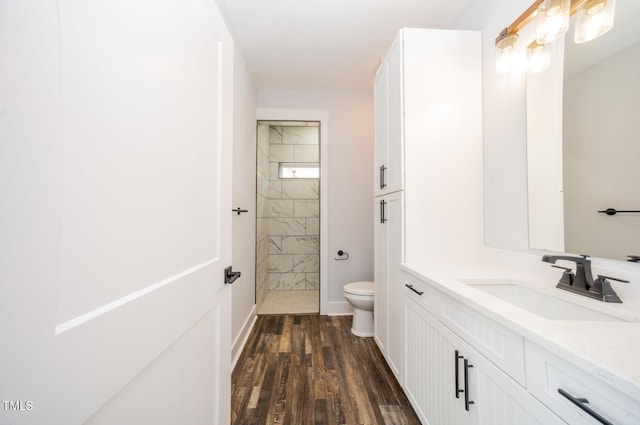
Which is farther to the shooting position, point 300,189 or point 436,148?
point 300,189

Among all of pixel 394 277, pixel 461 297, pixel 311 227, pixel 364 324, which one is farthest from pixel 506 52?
pixel 311 227

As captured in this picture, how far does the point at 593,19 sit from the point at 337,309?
2.78m

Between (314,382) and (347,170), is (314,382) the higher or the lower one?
the lower one

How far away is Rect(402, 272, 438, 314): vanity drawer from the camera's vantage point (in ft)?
3.98

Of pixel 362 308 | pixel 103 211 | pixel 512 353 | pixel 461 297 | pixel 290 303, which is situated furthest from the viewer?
pixel 290 303

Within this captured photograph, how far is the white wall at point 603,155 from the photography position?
2.83 ft

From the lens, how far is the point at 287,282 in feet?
13.3

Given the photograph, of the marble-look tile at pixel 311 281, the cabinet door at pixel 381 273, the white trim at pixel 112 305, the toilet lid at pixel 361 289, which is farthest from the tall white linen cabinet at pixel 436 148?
the marble-look tile at pixel 311 281

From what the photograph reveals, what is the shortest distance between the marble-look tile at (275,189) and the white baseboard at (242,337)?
1.81 meters

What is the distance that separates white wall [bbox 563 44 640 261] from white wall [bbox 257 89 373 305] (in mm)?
2010

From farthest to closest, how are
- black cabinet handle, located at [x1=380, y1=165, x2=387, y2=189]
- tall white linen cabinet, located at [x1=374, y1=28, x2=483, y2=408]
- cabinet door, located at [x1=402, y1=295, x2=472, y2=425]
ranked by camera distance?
1. black cabinet handle, located at [x1=380, y1=165, x2=387, y2=189]
2. tall white linen cabinet, located at [x1=374, y1=28, x2=483, y2=408]
3. cabinet door, located at [x1=402, y1=295, x2=472, y2=425]

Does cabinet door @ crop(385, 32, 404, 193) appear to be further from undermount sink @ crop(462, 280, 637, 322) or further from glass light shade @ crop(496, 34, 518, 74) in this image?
undermount sink @ crop(462, 280, 637, 322)

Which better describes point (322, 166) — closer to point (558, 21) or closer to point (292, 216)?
point (292, 216)

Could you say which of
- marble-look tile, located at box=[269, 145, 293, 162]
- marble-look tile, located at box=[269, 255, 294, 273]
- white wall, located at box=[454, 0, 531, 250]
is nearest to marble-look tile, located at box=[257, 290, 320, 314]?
marble-look tile, located at box=[269, 255, 294, 273]
